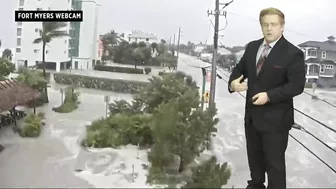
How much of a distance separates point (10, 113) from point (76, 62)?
0.41 m

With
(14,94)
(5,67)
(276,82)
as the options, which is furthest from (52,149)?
(276,82)

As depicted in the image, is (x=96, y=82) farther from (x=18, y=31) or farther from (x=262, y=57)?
(x=262, y=57)

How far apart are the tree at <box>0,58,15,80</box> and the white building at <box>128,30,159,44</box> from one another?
616mm

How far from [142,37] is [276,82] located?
969 mm

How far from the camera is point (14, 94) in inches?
74.2

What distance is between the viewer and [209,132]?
1833mm

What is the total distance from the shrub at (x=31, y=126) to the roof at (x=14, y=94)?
85mm

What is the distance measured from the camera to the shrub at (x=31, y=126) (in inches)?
73.8

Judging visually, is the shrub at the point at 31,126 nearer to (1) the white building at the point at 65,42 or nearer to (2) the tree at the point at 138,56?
(1) the white building at the point at 65,42

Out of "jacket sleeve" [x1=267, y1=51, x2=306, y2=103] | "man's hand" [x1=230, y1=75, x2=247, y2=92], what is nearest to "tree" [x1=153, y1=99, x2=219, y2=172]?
"man's hand" [x1=230, y1=75, x2=247, y2=92]

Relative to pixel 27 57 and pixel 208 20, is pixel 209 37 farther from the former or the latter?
pixel 27 57

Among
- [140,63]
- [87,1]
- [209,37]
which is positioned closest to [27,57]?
[87,1]

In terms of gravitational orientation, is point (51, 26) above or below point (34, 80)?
above

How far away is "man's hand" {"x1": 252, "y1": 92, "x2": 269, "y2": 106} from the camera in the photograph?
1.10 m
